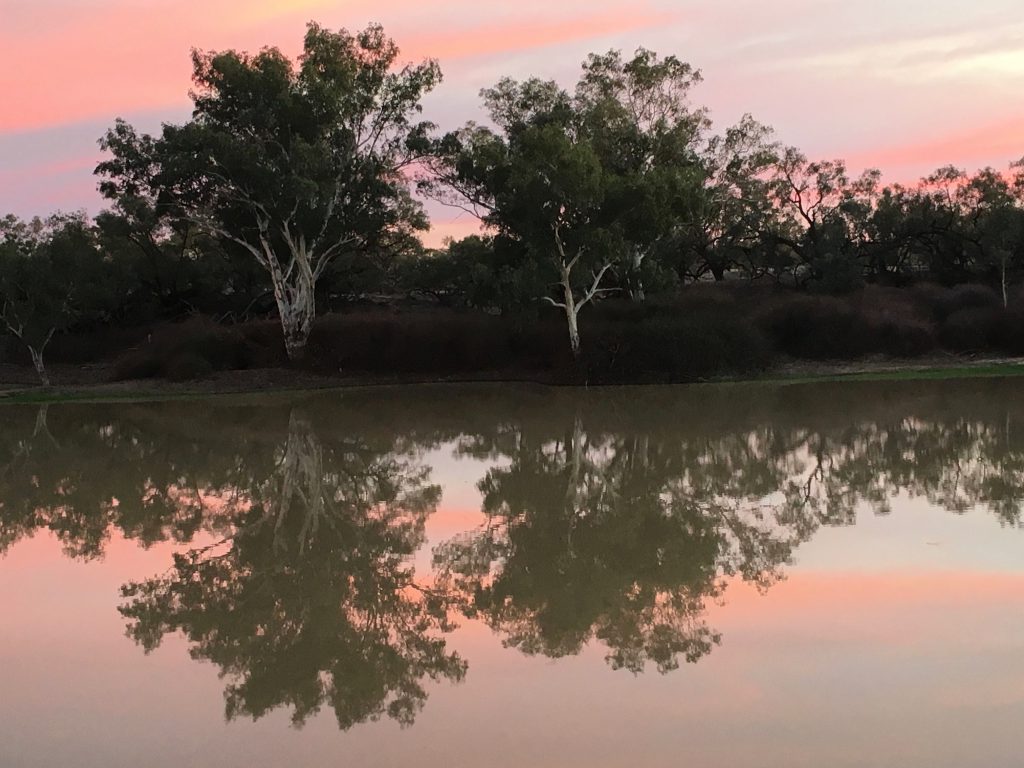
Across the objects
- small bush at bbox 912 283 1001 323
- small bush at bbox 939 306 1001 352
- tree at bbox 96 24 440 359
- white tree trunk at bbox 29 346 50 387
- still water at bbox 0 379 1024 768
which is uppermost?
tree at bbox 96 24 440 359

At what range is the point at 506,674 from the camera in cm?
663

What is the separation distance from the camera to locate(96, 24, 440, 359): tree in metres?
33.8

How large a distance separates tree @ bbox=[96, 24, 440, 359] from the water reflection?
1255 cm

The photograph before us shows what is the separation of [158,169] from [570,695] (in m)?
33.4

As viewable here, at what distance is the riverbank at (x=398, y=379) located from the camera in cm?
3200

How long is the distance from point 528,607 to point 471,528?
3417 mm

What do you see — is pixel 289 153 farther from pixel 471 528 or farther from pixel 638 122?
pixel 471 528

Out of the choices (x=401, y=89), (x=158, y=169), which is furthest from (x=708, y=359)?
(x=158, y=169)

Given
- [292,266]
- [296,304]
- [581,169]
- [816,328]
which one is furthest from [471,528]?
[296,304]

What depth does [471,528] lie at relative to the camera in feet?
37.8

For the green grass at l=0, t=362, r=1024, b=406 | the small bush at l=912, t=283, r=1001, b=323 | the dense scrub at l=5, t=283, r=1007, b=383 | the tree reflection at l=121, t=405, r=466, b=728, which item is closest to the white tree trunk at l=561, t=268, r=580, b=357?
the dense scrub at l=5, t=283, r=1007, b=383

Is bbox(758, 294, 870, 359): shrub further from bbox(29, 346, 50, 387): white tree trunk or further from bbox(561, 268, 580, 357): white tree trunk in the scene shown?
bbox(29, 346, 50, 387): white tree trunk

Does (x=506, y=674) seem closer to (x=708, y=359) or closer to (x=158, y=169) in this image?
(x=708, y=359)

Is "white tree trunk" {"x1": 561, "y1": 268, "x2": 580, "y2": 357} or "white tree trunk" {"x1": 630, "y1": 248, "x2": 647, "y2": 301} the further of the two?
"white tree trunk" {"x1": 630, "y1": 248, "x2": 647, "y2": 301}
